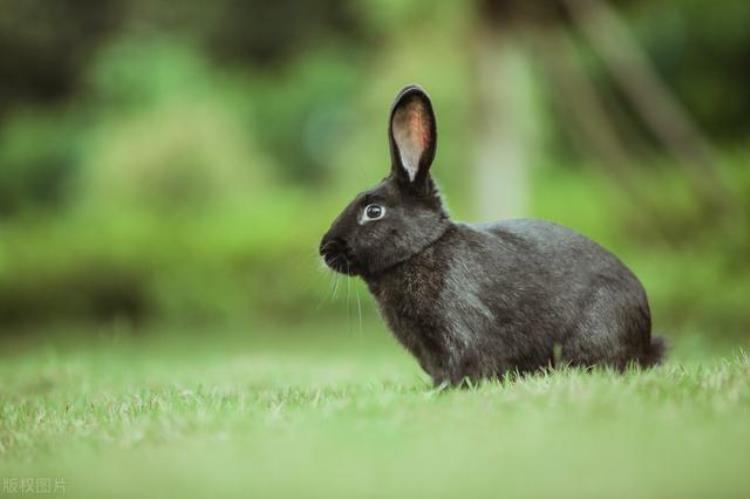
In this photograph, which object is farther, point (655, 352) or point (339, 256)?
point (655, 352)

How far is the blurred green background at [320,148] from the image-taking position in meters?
11.0

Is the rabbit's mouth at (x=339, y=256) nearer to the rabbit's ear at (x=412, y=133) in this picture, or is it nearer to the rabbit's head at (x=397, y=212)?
the rabbit's head at (x=397, y=212)

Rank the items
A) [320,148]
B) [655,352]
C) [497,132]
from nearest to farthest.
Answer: [655,352] → [497,132] → [320,148]

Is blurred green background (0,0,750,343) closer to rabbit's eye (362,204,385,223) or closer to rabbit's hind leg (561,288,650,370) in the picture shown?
rabbit's eye (362,204,385,223)

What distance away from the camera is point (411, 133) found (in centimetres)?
456

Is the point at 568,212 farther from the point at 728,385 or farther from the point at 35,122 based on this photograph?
the point at 35,122

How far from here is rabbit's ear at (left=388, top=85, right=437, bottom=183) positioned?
4.52 metres

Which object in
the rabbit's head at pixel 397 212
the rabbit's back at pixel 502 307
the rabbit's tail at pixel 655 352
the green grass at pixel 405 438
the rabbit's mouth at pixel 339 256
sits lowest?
the rabbit's tail at pixel 655 352

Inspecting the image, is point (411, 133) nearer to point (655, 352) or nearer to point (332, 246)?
point (332, 246)

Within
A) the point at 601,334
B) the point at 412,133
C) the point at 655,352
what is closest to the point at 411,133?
the point at 412,133

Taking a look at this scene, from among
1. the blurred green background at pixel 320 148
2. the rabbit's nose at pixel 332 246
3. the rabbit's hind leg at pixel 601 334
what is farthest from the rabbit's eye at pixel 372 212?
the blurred green background at pixel 320 148

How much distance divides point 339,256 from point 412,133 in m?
0.68

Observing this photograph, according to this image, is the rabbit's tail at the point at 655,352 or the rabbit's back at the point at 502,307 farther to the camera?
the rabbit's tail at the point at 655,352

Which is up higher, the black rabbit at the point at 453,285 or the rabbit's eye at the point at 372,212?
the rabbit's eye at the point at 372,212
